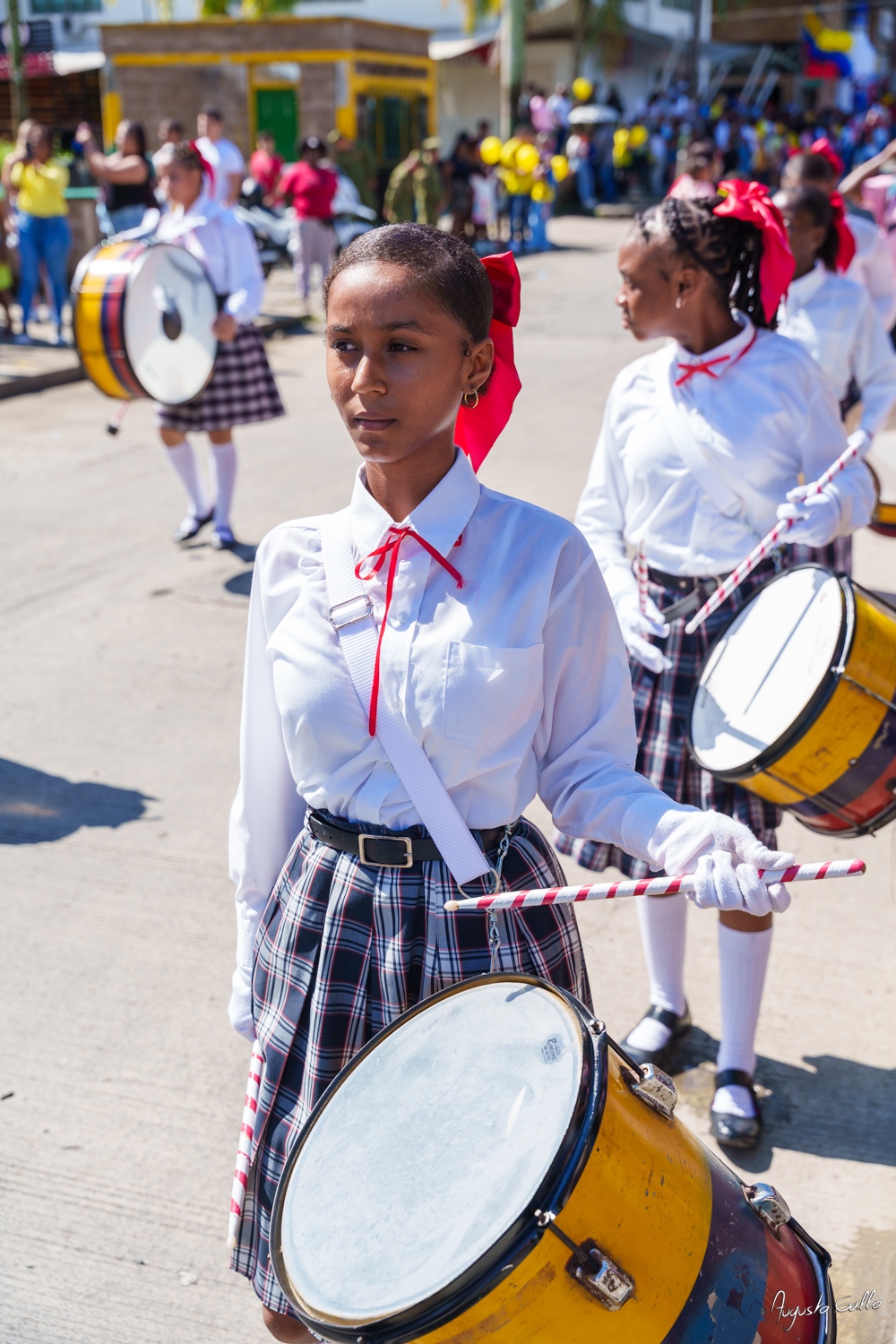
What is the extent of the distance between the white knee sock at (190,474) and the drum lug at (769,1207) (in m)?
5.66

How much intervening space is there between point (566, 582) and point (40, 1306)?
66.6 inches

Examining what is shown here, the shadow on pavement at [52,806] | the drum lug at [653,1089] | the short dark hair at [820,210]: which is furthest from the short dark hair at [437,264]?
the short dark hair at [820,210]

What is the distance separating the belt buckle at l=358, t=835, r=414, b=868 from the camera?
1.77 m

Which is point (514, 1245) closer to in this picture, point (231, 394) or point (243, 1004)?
point (243, 1004)


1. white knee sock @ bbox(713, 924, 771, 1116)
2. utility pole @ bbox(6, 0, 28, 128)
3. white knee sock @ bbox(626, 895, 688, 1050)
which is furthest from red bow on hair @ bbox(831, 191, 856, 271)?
utility pole @ bbox(6, 0, 28, 128)

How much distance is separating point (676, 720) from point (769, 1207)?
144cm

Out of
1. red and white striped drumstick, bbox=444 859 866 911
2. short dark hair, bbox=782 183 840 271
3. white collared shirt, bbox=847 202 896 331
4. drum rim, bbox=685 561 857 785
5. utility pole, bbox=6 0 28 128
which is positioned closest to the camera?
red and white striped drumstick, bbox=444 859 866 911

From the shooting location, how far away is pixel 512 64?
2262 cm

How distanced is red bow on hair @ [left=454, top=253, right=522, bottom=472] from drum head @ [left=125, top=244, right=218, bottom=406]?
4533 mm

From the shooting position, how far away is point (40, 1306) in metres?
2.42

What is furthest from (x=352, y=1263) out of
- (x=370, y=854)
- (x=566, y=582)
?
(x=566, y=582)

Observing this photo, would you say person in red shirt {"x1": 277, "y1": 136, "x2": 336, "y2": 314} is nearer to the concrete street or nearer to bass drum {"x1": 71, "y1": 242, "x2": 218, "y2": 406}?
bass drum {"x1": 71, "y1": 242, "x2": 218, "y2": 406}

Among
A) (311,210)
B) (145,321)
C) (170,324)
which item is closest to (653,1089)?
(145,321)

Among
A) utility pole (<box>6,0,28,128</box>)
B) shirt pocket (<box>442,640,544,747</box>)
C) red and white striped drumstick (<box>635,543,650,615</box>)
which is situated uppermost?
utility pole (<box>6,0,28,128</box>)
